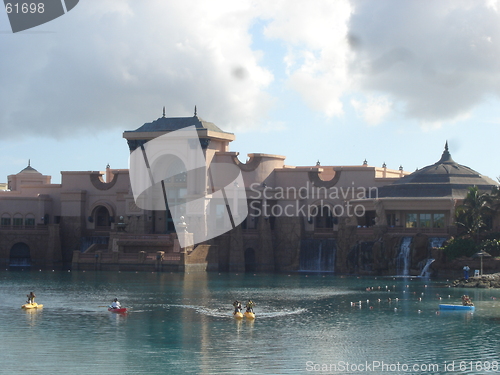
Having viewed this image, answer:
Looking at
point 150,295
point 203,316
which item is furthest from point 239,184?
point 203,316

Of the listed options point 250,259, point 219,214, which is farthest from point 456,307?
point 219,214

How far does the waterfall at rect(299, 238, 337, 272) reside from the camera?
3939 inches

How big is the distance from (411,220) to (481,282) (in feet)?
77.8

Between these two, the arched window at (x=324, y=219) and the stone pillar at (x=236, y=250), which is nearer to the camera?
the stone pillar at (x=236, y=250)

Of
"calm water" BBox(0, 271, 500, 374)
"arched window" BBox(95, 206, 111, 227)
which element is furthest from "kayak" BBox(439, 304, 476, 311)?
"arched window" BBox(95, 206, 111, 227)

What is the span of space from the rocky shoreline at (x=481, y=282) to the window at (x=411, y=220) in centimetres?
2160

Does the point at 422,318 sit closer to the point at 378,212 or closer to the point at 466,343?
the point at 466,343

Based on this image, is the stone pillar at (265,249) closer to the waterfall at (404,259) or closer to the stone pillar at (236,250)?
the stone pillar at (236,250)

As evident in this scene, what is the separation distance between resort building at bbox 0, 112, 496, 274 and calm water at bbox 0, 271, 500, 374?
19731mm

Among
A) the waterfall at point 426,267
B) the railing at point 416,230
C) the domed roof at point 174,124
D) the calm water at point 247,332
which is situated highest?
the domed roof at point 174,124

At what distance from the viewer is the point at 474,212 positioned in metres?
86.6

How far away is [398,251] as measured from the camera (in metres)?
89.8

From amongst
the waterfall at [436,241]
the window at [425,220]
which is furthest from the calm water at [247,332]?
the window at [425,220]

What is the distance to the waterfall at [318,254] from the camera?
10006 cm
